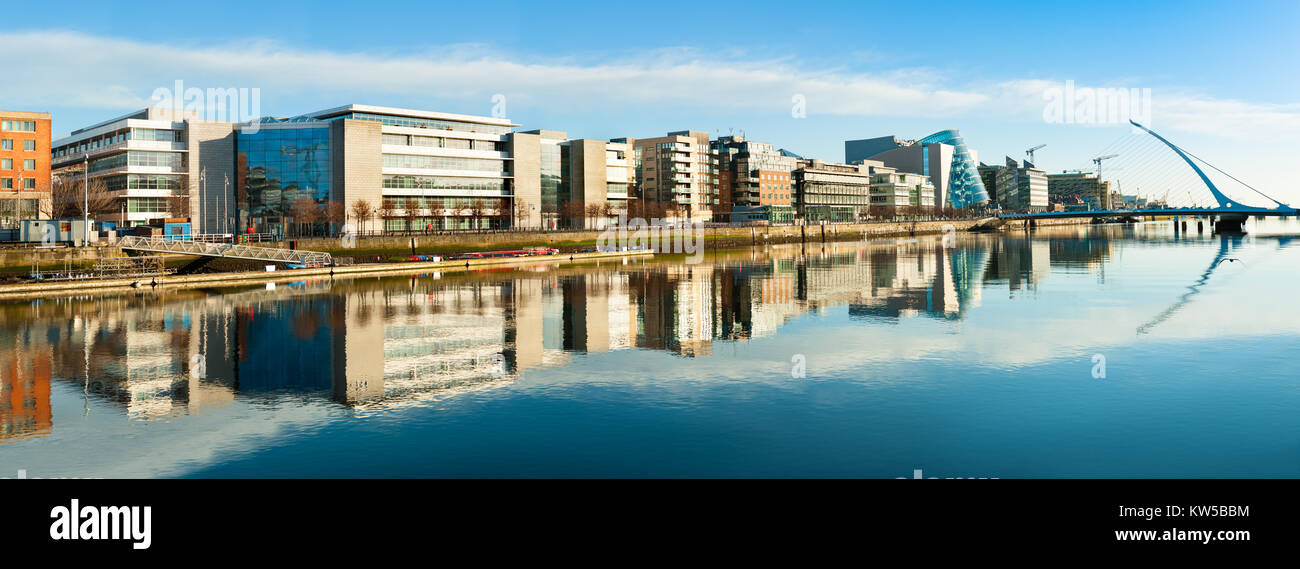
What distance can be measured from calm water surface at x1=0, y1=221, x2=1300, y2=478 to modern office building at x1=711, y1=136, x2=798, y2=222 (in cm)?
11933

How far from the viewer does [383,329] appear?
3247 cm

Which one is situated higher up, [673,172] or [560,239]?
[673,172]

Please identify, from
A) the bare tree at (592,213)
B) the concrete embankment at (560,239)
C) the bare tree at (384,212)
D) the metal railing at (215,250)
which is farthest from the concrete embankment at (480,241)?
the bare tree at (592,213)

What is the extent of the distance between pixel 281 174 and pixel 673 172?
230 feet

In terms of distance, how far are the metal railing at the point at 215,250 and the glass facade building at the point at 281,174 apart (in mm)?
31362

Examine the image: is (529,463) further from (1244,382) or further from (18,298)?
(18,298)

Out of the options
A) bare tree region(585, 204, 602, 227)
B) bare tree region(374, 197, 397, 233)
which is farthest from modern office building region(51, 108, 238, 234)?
bare tree region(585, 204, 602, 227)

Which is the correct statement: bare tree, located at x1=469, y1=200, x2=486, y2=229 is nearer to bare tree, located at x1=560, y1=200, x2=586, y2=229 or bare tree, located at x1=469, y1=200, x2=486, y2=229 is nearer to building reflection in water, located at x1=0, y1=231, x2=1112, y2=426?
bare tree, located at x1=560, y1=200, x2=586, y2=229

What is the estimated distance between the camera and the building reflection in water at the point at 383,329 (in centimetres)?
2180

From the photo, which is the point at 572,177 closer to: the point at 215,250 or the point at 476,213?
the point at 476,213

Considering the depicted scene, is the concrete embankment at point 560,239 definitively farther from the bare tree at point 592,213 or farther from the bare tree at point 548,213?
the bare tree at point 548,213

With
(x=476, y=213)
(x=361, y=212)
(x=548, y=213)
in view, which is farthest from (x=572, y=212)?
(x=361, y=212)
